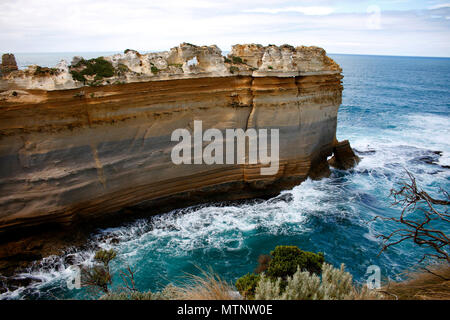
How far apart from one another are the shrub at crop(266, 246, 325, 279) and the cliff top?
7.61 metres

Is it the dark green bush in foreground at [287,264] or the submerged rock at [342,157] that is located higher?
the submerged rock at [342,157]

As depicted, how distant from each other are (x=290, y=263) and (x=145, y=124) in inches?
298

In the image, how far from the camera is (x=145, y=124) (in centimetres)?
1155

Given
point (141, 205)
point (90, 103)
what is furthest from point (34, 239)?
point (90, 103)

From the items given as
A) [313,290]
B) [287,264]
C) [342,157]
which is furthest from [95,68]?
[342,157]

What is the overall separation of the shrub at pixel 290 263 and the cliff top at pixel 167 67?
7611 mm

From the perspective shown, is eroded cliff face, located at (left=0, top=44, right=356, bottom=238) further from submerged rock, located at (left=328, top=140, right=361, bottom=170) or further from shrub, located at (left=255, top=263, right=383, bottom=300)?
shrub, located at (left=255, top=263, right=383, bottom=300)

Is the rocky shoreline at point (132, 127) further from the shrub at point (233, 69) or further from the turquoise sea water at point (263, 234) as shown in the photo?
the turquoise sea water at point (263, 234)

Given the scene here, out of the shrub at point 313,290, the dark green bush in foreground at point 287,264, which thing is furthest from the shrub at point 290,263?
the shrub at point 313,290

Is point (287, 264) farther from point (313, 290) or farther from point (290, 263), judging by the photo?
point (313, 290)

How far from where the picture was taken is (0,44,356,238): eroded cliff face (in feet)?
32.2

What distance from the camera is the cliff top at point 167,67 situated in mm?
9461

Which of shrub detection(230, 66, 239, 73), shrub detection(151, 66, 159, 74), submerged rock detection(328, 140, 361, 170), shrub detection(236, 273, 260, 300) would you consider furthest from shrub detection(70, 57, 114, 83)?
submerged rock detection(328, 140, 361, 170)

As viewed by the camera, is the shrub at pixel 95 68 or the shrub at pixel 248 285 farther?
the shrub at pixel 95 68
